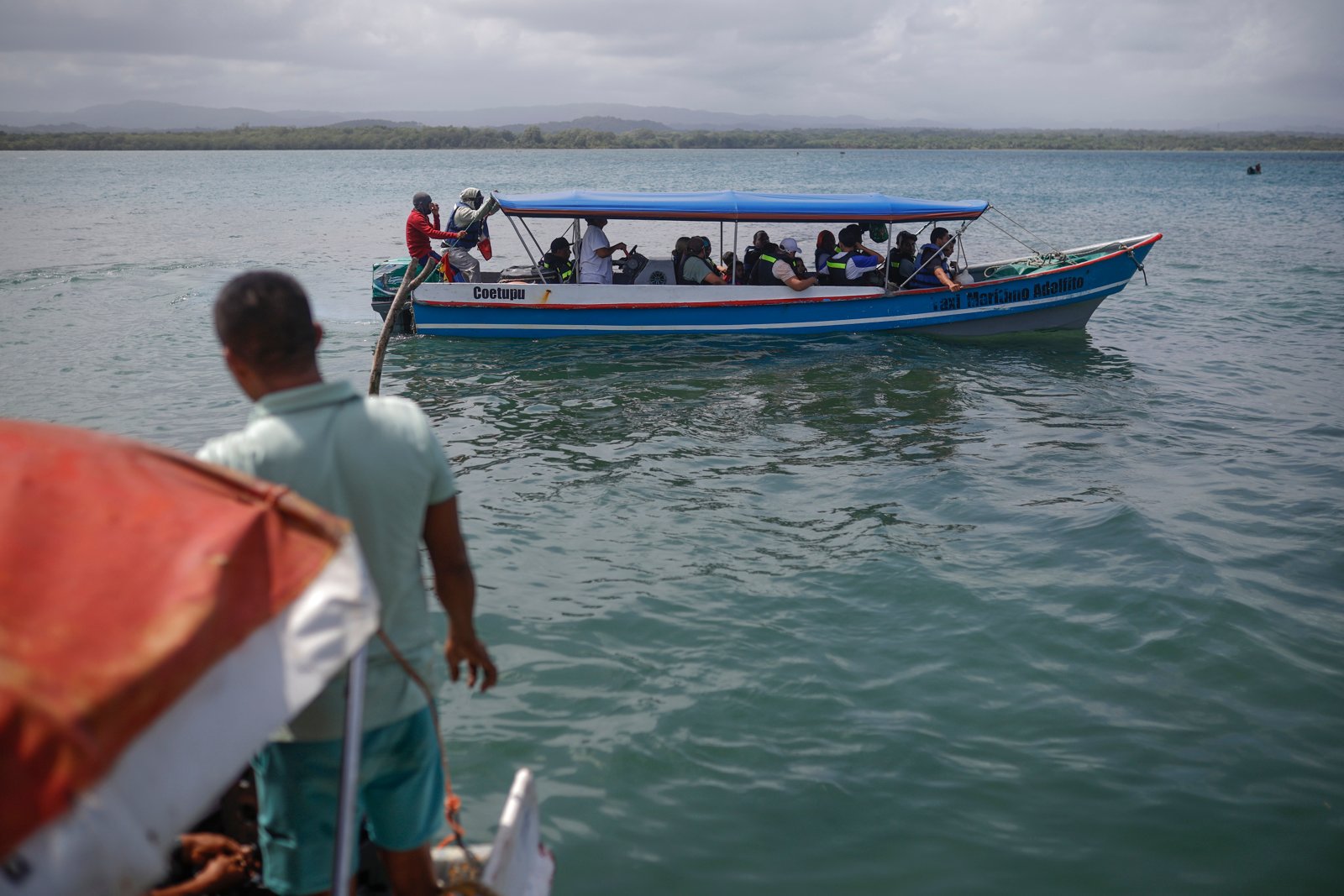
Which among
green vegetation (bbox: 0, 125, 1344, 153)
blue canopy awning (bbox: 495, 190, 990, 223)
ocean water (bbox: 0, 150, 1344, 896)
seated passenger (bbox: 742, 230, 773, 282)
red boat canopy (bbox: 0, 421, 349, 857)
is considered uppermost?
green vegetation (bbox: 0, 125, 1344, 153)

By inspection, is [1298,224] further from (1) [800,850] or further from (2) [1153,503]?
Result: (1) [800,850]

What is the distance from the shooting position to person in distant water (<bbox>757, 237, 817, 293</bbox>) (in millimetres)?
15461

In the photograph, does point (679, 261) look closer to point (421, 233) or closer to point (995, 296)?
point (421, 233)

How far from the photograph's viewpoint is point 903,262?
15.9 meters

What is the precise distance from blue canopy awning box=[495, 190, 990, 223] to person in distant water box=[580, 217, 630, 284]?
374 mm

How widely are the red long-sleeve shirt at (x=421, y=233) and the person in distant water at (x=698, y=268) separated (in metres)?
3.65

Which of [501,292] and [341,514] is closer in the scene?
[341,514]

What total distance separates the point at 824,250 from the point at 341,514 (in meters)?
14.2

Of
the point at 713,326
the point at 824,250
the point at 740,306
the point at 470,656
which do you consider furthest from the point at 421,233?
the point at 470,656

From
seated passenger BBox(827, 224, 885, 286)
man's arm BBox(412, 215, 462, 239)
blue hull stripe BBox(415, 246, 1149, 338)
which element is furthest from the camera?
seated passenger BBox(827, 224, 885, 286)

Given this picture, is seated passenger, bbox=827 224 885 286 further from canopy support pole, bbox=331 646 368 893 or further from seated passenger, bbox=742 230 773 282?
canopy support pole, bbox=331 646 368 893

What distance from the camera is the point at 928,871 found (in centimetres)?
453

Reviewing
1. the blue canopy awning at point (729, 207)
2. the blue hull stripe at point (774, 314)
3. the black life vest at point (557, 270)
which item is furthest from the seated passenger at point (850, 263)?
the black life vest at point (557, 270)

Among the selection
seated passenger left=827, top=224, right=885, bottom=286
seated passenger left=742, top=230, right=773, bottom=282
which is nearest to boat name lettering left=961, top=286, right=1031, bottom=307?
seated passenger left=827, top=224, right=885, bottom=286
